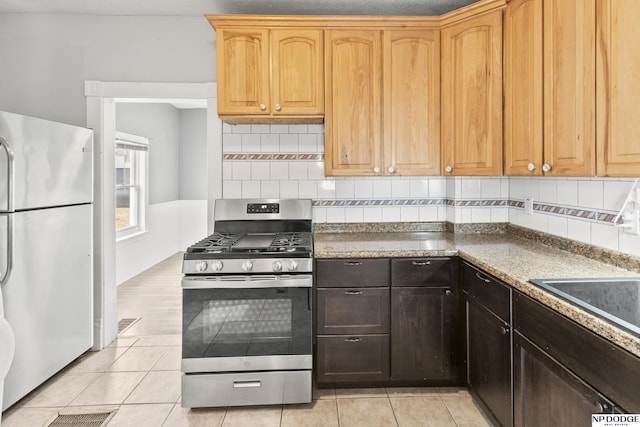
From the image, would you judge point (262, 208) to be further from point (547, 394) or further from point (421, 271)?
point (547, 394)

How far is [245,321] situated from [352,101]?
155 centimetres

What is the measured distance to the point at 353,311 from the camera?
2676 millimetres

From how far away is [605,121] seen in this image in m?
1.77

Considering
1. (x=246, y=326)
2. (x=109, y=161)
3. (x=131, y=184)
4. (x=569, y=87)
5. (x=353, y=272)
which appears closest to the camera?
(x=569, y=87)

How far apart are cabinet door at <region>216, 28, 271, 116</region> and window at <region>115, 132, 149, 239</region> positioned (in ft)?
10.6

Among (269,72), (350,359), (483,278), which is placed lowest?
(350,359)

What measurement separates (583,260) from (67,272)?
10.1ft

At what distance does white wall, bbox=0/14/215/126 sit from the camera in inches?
133

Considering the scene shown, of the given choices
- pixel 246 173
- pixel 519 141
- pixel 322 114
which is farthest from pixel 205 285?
pixel 519 141

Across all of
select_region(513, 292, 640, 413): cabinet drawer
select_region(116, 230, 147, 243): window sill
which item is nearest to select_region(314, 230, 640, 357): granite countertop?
select_region(513, 292, 640, 413): cabinet drawer

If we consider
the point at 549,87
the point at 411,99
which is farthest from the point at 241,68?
the point at 549,87

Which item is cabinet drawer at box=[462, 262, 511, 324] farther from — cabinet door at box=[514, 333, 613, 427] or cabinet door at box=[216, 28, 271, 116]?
cabinet door at box=[216, 28, 271, 116]

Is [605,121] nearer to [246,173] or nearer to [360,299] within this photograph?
[360,299]

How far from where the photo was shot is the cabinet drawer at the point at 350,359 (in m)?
2.68
